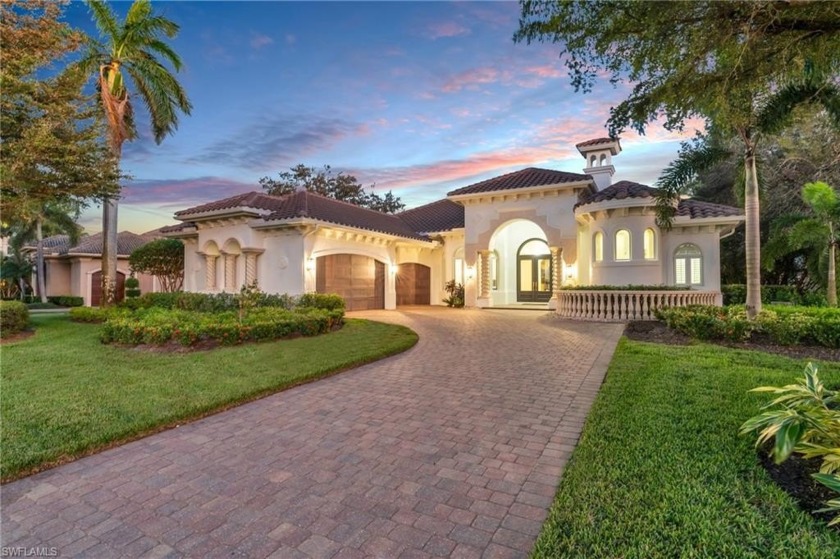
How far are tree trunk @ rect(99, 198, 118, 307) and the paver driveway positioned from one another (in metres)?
15.7

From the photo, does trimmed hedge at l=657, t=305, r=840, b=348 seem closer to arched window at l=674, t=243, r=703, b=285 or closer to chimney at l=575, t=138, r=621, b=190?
arched window at l=674, t=243, r=703, b=285

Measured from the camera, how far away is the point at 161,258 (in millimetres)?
22359

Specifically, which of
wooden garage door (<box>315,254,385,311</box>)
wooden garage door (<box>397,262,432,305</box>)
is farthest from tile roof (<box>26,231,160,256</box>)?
wooden garage door (<box>397,262,432,305</box>)

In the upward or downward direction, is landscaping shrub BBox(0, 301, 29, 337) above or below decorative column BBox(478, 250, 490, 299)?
below

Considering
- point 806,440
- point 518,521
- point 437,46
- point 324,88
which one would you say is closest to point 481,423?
point 518,521

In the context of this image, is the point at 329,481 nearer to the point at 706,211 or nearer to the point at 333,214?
the point at 333,214

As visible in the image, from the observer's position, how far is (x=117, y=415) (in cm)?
504

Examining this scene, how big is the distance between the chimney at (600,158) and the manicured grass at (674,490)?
1617cm

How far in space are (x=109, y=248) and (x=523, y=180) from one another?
60.2 feet

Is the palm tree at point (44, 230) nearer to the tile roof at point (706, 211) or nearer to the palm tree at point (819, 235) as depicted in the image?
the tile roof at point (706, 211)

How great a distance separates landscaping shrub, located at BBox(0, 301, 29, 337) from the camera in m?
11.7

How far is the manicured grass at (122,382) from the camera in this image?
4.43 metres

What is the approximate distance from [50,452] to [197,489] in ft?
6.13

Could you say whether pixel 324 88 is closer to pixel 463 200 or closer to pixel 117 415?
pixel 463 200
